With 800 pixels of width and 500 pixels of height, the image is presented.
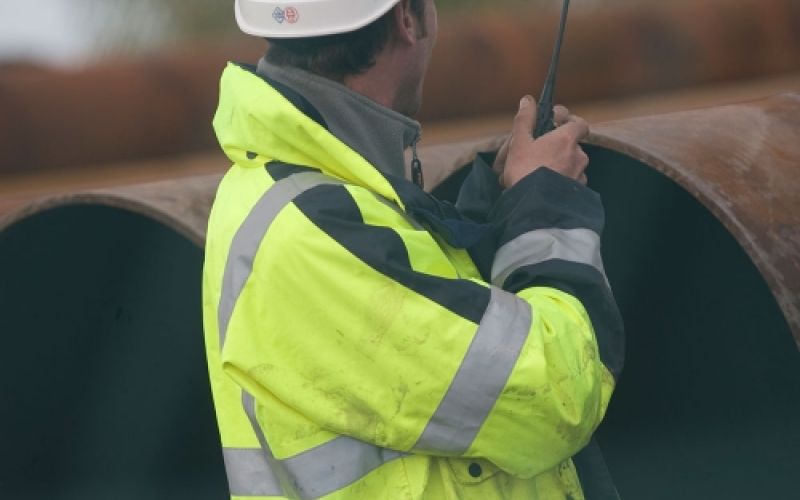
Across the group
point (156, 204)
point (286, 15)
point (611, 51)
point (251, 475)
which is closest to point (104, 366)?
point (156, 204)

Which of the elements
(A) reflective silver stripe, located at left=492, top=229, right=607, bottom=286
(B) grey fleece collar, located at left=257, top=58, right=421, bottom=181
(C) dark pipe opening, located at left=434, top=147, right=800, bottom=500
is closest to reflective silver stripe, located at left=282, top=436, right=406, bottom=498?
(A) reflective silver stripe, located at left=492, top=229, right=607, bottom=286

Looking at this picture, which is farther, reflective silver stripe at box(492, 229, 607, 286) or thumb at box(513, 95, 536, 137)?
thumb at box(513, 95, 536, 137)

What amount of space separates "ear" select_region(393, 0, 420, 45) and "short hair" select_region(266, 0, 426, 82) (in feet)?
0.05

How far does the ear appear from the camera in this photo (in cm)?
203

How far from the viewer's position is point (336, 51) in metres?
2.00

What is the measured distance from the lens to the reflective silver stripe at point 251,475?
6.33 ft

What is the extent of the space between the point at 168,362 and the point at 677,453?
1.20 m

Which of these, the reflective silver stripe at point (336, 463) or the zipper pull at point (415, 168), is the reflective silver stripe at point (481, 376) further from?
the zipper pull at point (415, 168)

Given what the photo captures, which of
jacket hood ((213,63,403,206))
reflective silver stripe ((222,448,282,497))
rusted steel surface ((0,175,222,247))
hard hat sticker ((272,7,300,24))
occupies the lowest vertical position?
reflective silver stripe ((222,448,282,497))

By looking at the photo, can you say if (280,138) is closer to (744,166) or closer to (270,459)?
(270,459)

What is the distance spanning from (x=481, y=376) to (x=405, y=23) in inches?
22.2

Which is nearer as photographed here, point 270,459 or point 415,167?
point 270,459

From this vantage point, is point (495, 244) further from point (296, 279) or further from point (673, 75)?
point (673, 75)

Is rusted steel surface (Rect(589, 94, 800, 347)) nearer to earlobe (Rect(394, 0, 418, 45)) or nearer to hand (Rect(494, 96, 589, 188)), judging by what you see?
hand (Rect(494, 96, 589, 188))
